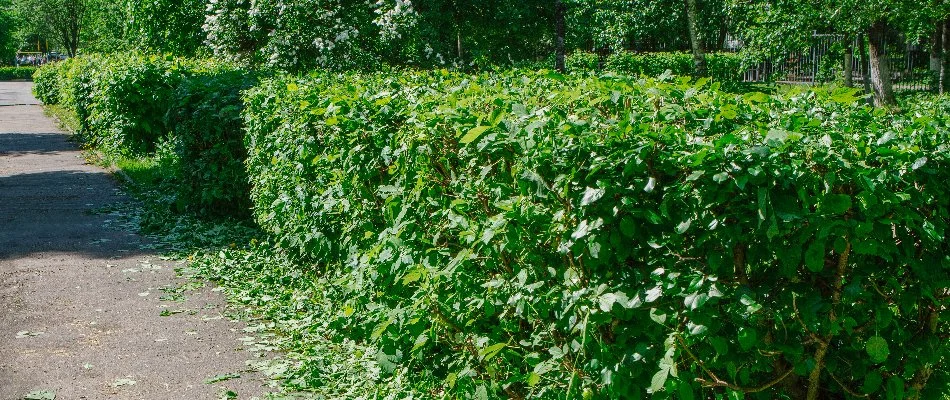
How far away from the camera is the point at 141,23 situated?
2778 cm

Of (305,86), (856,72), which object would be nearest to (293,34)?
(305,86)

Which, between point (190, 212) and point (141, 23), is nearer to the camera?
point (190, 212)

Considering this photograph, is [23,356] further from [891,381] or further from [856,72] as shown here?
[856,72]

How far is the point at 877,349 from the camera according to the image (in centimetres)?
306

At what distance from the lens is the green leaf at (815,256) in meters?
2.92

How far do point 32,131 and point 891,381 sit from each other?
891 inches

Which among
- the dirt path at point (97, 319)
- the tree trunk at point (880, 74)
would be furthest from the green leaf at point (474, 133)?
the tree trunk at point (880, 74)

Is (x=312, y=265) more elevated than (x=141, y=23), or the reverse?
(x=141, y=23)

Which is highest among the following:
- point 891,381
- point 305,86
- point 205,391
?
point 305,86

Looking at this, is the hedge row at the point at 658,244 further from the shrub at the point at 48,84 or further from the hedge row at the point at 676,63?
the hedge row at the point at 676,63

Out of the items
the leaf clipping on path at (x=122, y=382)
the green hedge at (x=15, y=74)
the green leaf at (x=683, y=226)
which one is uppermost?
the green hedge at (x=15, y=74)

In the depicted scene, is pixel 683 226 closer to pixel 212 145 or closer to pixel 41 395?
pixel 41 395

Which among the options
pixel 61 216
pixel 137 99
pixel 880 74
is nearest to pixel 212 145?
pixel 61 216

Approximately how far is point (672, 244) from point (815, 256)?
523 millimetres
